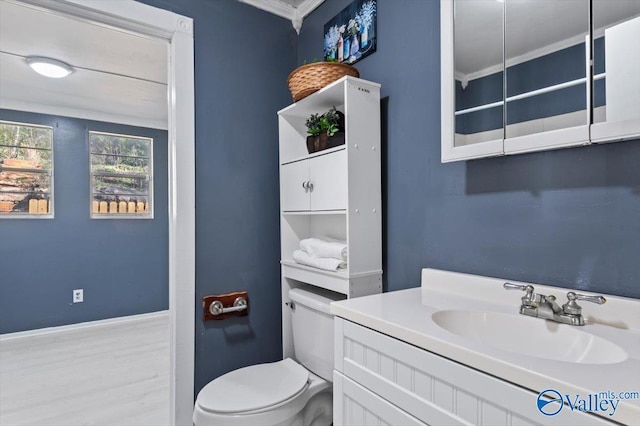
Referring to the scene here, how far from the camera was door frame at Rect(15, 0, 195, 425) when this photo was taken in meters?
1.61

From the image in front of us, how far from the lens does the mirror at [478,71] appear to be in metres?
1.10

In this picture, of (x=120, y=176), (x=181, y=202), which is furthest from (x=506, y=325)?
(x=120, y=176)

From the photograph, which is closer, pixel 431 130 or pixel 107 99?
pixel 431 130

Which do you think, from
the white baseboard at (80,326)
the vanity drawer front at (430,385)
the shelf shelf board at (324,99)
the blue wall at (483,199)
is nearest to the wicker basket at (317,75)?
the shelf shelf board at (324,99)

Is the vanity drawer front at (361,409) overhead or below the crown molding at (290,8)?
below

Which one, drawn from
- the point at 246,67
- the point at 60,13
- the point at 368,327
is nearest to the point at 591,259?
the point at 368,327

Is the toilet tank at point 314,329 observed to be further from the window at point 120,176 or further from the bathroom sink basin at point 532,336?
the window at point 120,176

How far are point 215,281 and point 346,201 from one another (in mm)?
828

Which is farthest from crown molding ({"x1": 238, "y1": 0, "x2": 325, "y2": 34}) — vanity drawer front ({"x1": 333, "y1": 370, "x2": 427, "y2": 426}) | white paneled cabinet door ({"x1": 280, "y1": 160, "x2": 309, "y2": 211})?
vanity drawer front ({"x1": 333, "y1": 370, "x2": 427, "y2": 426})

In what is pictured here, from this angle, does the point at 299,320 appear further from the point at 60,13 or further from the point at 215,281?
the point at 60,13

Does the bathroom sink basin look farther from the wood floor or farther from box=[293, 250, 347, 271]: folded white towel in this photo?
the wood floor

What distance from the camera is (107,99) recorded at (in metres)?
3.27

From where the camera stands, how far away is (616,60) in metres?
0.83

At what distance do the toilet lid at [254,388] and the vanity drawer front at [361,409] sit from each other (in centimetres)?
39
